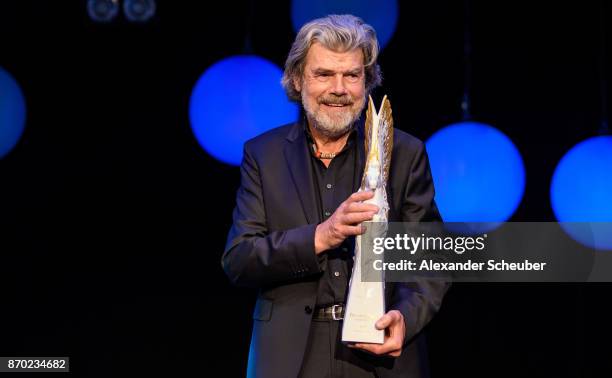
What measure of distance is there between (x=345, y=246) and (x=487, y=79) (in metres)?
2.09

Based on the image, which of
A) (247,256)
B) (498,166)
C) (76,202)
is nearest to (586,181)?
(498,166)

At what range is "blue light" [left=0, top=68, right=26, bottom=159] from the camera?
4055 millimetres

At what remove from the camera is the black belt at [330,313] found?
7.28ft

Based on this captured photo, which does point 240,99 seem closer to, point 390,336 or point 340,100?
point 340,100

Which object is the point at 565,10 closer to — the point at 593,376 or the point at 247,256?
the point at 593,376

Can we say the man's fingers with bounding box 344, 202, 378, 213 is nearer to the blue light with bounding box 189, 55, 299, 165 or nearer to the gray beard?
the gray beard

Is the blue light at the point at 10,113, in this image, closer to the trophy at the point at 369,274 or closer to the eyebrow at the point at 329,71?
the eyebrow at the point at 329,71

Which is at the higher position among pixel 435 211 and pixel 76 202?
pixel 76 202

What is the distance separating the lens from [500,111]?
13.4 feet

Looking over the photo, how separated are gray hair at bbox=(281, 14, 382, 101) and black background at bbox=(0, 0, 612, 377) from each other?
161 centimetres

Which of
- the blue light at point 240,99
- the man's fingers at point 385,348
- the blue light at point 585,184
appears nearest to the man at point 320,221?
the man's fingers at point 385,348

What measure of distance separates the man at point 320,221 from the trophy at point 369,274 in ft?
0.10

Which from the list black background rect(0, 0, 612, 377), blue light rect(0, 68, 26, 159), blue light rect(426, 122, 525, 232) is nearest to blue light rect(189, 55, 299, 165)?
black background rect(0, 0, 612, 377)

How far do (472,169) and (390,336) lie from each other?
1.72 meters
